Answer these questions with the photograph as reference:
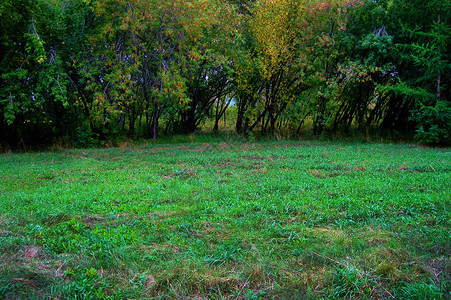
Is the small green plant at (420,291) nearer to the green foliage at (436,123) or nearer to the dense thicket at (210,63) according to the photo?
the dense thicket at (210,63)

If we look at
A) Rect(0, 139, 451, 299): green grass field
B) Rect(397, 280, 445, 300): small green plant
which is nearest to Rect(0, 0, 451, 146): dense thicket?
Rect(0, 139, 451, 299): green grass field

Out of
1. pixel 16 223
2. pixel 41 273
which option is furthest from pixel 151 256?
pixel 16 223

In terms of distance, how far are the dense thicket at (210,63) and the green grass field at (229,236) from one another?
20.1 ft

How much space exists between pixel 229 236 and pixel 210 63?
36.7 ft

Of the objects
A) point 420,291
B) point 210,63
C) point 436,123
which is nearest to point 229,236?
point 420,291

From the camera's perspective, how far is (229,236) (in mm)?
3330

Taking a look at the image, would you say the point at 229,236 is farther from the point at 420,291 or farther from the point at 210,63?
the point at 210,63

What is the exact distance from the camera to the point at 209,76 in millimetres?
14938

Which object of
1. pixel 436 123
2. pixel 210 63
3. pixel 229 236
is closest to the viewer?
pixel 229 236

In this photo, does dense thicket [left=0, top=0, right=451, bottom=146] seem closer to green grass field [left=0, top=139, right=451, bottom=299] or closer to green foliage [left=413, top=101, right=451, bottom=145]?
green foliage [left=413, top=101, right=451, bottom=145]

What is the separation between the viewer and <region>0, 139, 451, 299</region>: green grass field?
97.3 inches

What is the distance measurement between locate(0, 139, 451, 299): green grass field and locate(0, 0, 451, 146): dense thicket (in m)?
6.12

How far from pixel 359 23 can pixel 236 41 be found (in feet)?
18.7

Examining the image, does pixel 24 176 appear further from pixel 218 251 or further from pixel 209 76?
pixel 209 76
